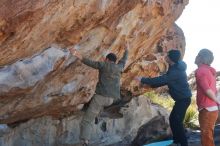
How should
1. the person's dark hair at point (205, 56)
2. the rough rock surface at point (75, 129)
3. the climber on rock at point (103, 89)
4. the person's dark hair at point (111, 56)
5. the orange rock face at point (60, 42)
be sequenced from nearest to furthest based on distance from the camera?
the person's dark hair at point (205, 56)
the orange rock face at point (60, 42)
the climber on rock at point (103, 89)
the person's dark hair at point (111, 56)
the rough rock surface at point (75, 129)

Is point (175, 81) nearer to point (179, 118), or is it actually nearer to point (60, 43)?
point (179, 118)

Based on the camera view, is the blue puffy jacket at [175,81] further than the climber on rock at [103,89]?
No

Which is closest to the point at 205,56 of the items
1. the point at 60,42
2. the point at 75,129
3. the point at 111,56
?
the point at 111,56

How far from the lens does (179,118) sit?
31.9 ft

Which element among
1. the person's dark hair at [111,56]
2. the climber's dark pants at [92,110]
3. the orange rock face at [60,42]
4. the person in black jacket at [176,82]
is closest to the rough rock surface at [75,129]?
the orange rock face at [60,42]

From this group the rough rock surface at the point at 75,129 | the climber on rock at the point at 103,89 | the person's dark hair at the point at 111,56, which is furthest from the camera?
the rough rock surface at the point at 75,129

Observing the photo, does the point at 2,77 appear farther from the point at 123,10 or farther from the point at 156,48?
the point at 156,48

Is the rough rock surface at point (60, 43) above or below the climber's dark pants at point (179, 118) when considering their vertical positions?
above

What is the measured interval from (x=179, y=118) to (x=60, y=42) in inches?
117

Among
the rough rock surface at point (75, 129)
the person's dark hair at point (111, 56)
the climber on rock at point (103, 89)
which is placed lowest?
the rough rock surface at point (75, 129)

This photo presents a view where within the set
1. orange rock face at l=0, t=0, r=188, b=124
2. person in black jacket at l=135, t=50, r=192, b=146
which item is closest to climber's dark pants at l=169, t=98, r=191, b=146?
person in black jacket at l=135, t=50, r=192, b=146

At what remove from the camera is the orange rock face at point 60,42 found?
8727 mm

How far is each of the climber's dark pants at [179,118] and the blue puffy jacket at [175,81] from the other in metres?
0.15

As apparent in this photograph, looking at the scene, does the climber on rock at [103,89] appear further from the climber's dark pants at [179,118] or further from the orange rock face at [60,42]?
the climber's dark pants at [179,118]
